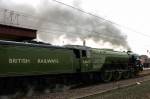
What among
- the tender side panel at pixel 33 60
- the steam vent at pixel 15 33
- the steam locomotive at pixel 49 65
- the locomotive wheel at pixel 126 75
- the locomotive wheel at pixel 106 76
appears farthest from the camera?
the locomotive wheel at pixel 126 75

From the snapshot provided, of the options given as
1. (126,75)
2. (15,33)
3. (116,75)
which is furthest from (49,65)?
(126,75)

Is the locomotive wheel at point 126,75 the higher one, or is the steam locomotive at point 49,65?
the steam locomotive at point 49,65

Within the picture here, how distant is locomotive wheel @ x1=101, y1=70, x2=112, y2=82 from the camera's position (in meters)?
22.5

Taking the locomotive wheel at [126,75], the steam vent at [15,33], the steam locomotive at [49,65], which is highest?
the steam vent at [15,33]

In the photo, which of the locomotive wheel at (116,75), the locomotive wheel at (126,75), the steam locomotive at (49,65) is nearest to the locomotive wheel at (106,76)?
the steam locomotive at (49,65)

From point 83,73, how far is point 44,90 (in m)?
4.25

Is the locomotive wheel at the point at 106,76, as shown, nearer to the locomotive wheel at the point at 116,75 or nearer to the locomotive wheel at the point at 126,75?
the locomotive wheel at the point at 116,75

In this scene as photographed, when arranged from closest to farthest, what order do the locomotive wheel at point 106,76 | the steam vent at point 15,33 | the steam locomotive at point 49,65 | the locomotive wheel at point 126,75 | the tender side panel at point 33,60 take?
the tender side panel at point 33,60, the steam locomotive at point 49,65, the locomotive wheel at point 106,76, the steam vent at point 15,33, the locomotive wheel at point 126,75

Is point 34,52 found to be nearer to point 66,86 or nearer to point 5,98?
point 5,98

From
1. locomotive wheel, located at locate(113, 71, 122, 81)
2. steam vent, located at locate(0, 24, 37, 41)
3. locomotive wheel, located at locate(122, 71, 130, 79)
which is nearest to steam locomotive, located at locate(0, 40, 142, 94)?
locomotive wheel, located at locate(113, 71, 122, 81)

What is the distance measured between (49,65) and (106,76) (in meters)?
8.23

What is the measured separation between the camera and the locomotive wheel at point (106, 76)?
22484mm

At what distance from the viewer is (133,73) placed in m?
28.3

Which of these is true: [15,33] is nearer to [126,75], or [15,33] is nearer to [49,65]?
[49,65]
